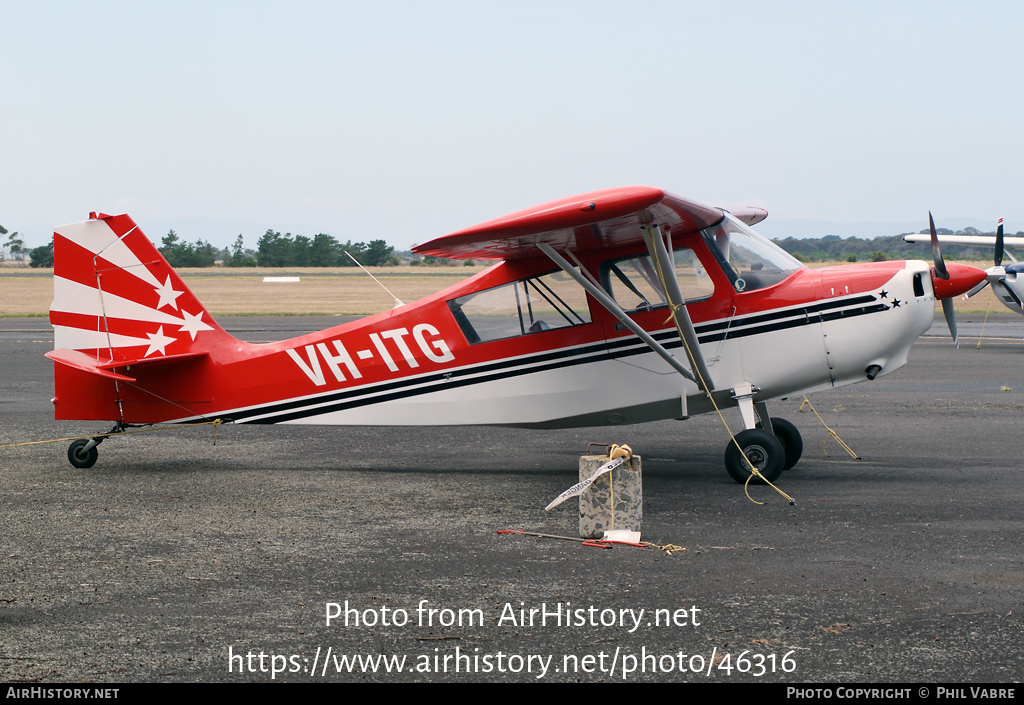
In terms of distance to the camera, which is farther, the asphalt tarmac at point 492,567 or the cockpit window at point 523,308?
the cockpit window at point 523,308

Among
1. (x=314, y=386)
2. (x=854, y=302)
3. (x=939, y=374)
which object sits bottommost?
(x=939, y=374)

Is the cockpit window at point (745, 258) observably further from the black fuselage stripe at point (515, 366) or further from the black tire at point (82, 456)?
the black tire at point (82, 456)

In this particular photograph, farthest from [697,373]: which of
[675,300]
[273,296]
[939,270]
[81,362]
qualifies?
[273,296]

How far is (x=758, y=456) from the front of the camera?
27.7 ft

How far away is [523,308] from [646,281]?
1202 millimetres

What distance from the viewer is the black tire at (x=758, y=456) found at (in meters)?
8.39

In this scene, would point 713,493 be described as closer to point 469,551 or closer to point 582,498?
point 582,498

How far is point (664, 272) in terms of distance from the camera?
319 inches

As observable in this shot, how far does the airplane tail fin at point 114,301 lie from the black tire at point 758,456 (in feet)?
17.5

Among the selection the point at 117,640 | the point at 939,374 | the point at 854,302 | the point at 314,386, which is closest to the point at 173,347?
the point at 314,386

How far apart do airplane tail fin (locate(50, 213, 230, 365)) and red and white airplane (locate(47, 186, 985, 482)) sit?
1 centimetres

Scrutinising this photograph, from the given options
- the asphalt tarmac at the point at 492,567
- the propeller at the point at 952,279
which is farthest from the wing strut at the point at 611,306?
the propeller at the point at 952,279

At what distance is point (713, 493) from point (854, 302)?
215 cm

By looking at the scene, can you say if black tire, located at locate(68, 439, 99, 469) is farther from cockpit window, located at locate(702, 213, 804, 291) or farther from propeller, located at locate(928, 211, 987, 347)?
propeller, located at locate(928, 211, 987, 347)
